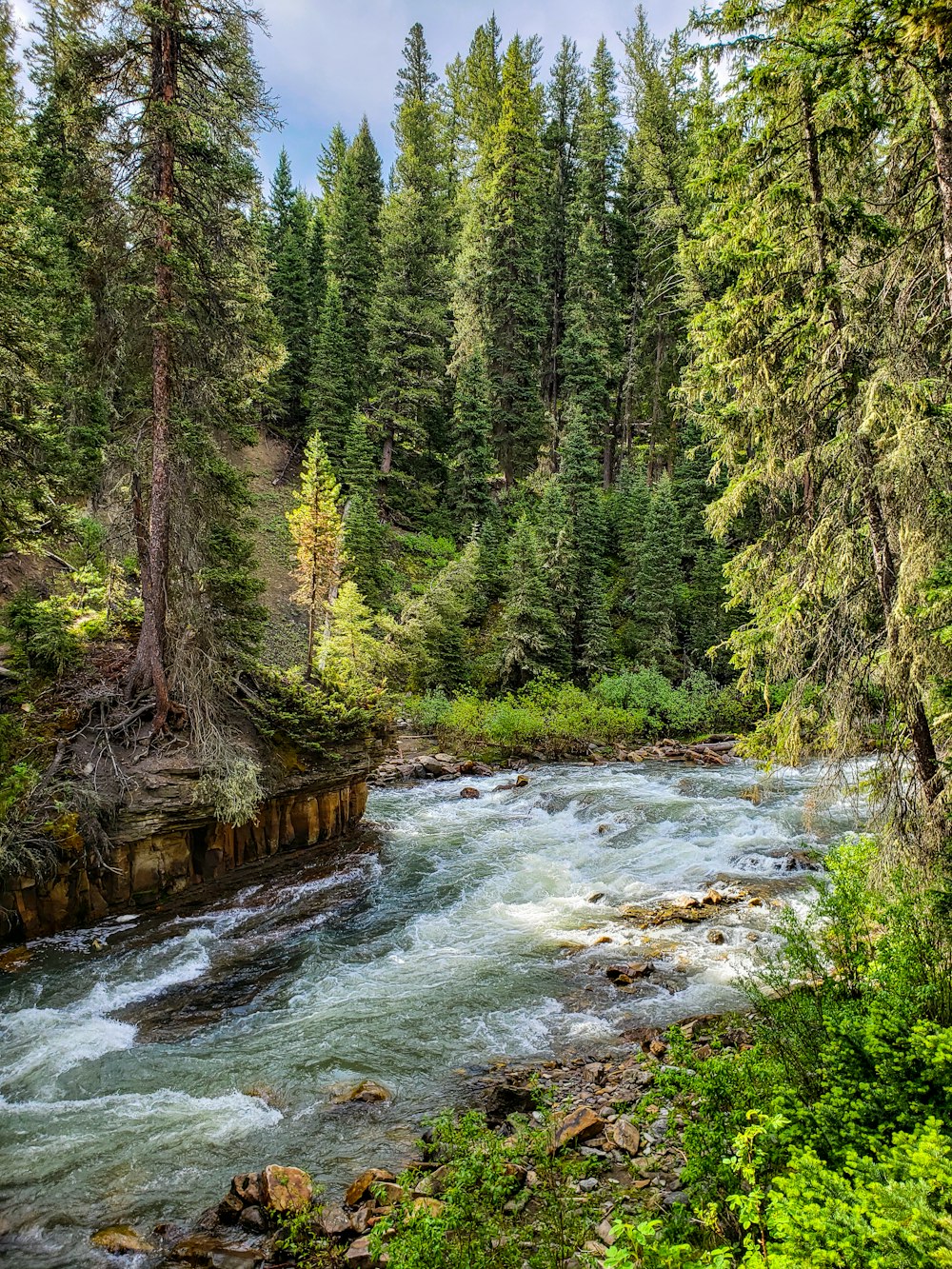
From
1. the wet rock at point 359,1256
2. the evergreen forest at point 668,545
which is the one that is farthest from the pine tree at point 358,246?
the wet rock at point 359,1256

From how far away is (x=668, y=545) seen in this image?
97.2 feet

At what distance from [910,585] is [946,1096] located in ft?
12.3

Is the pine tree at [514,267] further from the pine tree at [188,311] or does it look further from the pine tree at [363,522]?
the pine tree at [188,311]

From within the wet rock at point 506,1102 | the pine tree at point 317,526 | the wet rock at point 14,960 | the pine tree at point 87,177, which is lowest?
the wet rock at point 506,1102

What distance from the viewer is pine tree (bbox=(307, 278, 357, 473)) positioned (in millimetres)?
34125

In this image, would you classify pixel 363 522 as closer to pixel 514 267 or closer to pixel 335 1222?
pixel 514 267

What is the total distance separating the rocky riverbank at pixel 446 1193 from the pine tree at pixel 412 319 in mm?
33467

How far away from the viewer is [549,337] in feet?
144

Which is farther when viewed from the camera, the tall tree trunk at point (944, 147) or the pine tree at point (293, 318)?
the pine tree at point (293, 318)

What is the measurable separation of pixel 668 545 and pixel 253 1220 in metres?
27.6

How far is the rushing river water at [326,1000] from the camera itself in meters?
6.34

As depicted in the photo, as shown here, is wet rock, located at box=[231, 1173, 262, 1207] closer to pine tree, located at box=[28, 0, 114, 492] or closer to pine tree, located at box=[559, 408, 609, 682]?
pine tree, located at box=[28, 0, 114, 492]

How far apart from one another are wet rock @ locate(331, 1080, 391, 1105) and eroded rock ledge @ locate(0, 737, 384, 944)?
19.0 ft

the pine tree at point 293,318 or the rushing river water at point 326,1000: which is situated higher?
the pine tree at point 293,318
